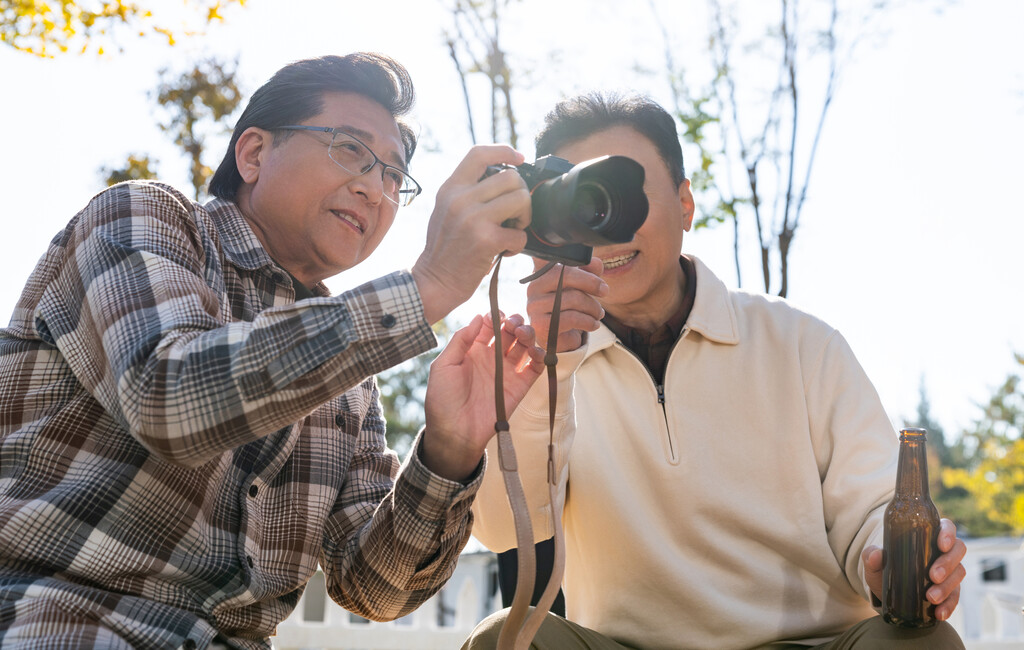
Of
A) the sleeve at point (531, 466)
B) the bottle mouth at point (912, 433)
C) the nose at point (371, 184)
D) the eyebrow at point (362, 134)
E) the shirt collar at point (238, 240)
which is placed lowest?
the sleeve at point (531, 466)

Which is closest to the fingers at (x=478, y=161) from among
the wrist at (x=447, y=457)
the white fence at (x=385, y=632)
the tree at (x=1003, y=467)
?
the wrist at (x=447, y=457)

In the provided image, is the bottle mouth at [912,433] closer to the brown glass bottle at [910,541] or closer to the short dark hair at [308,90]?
the brown glass bottle at [910,541]

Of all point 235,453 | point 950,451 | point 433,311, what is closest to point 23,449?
point 235,453

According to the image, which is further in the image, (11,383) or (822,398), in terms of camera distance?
(822,398)

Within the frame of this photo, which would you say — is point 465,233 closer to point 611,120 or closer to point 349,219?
point 349,219

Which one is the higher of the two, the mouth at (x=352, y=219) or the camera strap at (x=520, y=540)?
the mouth at (x=352, y=219)

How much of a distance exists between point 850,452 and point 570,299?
3.36ft

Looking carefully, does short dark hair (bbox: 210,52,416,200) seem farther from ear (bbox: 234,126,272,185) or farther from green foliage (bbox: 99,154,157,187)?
green foliage (bbox: 99,154,157,187)

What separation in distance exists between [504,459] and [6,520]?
0.92m

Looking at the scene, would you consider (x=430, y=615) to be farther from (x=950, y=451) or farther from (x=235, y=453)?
(x=950, y=451)

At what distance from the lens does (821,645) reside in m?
2.31

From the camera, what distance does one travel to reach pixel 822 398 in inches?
104

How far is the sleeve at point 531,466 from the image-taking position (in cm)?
240

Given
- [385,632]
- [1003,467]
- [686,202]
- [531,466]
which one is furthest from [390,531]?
[1003,467]
